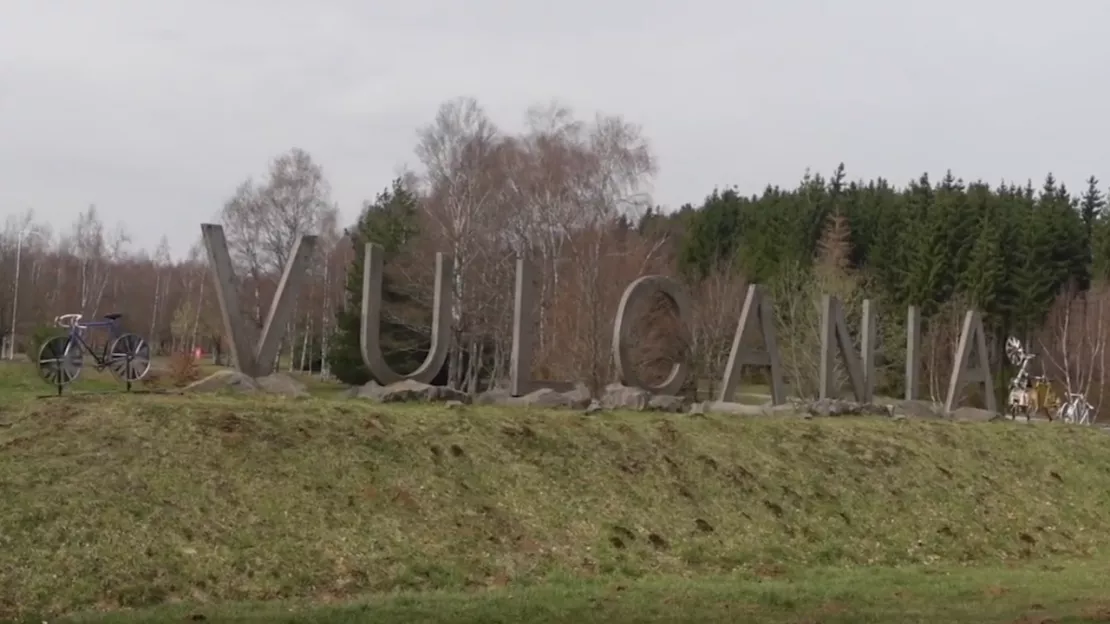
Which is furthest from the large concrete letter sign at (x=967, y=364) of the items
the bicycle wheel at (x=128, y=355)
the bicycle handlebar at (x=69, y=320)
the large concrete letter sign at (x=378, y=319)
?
the bicycle handlebar at (x=69, y=320)

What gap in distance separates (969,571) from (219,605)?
31.3 ft

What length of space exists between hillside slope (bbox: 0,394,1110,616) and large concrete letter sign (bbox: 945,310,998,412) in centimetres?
666

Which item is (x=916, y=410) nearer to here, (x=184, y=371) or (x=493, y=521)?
(x=493, y=521)

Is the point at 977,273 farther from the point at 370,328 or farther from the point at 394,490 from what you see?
the point at 394,490

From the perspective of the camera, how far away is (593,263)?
128ft

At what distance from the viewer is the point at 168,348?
69.0 meters

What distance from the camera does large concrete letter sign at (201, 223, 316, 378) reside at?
17.3 m

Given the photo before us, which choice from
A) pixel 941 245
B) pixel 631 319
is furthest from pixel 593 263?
pixel 941 245

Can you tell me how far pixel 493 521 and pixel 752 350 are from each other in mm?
11208

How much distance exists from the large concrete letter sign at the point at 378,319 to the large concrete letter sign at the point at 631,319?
3.53 m

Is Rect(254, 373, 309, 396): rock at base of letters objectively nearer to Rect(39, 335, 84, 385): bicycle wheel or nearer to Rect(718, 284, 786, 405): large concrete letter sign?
Rect(39, 335, 84, 385): bicycle wheel

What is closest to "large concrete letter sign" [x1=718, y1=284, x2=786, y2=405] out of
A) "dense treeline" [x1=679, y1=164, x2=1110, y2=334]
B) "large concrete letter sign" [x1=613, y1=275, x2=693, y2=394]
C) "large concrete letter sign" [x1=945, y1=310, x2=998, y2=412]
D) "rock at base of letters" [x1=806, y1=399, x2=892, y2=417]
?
"large concrete letter sign" [x1=613, y1=275, x2=693, y2=394]

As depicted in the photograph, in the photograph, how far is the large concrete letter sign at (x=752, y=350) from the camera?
23.4 m

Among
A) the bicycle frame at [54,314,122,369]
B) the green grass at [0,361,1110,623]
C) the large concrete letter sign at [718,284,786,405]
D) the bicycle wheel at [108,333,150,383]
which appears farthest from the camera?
the large concrete letter sign at [718,284,786,405]
